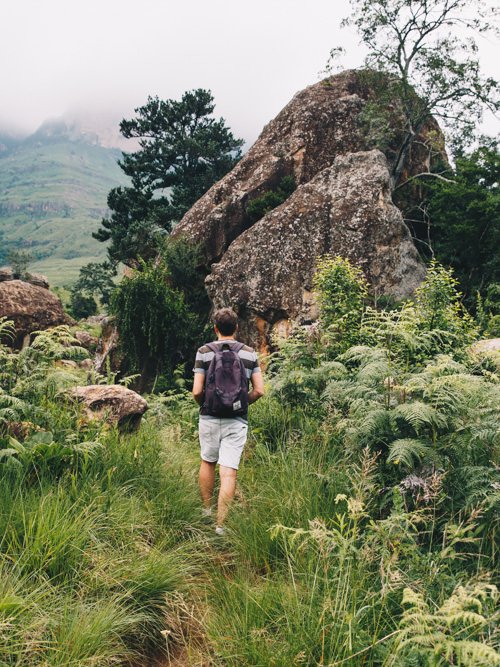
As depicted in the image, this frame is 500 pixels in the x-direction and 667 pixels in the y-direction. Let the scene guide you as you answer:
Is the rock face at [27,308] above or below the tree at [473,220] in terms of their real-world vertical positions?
below

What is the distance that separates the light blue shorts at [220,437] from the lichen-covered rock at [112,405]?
1.09m

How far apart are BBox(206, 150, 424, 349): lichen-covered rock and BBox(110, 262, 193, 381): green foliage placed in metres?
2.38

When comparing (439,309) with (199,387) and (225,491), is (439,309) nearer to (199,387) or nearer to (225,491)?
(199,387)

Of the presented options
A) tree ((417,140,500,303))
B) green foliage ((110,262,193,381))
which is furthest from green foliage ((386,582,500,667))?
green foliage ((110,262,193,381))

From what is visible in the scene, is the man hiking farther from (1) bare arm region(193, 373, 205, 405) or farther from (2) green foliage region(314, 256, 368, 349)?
(2) green foliage region(314, 256, 368, 349)

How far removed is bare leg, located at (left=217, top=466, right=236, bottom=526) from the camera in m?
3.97

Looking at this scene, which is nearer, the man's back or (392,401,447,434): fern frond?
(392,401,447,434): fern frond

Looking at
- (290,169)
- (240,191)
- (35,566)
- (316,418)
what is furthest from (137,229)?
(35,566)

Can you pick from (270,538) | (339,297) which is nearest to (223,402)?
(270,538)

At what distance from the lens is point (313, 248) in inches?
619

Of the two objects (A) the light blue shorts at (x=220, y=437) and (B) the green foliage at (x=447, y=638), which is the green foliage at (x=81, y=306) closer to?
(A) the light blue shorts at (x=220, y=437)

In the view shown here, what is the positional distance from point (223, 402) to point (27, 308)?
13.3 metres

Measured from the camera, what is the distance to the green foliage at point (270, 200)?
20.1m

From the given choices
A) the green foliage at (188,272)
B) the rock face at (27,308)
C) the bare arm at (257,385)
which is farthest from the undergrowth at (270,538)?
the green foliage at (188,272)
